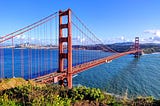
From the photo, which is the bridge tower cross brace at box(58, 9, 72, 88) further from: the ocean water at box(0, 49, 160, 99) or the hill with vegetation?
the hill with vegetation

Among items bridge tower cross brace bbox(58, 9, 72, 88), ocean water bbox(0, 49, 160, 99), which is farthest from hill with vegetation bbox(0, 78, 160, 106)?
bridge tower cross brace bbox(58, 9, 72, 88)

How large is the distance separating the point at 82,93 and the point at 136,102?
4.38 feet

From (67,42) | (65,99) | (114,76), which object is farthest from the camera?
(114,76)

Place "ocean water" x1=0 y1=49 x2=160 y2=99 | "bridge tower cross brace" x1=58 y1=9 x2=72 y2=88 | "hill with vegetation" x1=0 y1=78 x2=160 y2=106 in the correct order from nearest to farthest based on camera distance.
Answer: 1. "hill with vegetation" x1=0 y1=78 x2=160 y2=106
2. "bridge tower cross brace" x1=58 y1=9 x2=72 y2=88
3. "ocean water" x1=0 y1=49 x2=160 y2=99

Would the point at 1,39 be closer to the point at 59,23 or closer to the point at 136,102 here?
the point at 59,23

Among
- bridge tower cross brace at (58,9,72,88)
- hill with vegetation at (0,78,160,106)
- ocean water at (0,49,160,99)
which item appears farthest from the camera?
ocean water at (0,49,160,99)

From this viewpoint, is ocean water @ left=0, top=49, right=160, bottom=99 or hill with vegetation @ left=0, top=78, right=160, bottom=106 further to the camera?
ocean water @ left=0, top=49, right=160, bottom=99

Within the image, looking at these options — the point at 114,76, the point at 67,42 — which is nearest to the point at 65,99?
the point at 67,42

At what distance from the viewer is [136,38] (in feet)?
343

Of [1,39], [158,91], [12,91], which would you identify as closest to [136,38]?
[158,91]

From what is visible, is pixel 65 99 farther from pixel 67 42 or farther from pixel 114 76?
pixel 114 76

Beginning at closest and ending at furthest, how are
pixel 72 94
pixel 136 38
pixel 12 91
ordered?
pixel 72 94 → pixel 12 91 → pixel 136 38

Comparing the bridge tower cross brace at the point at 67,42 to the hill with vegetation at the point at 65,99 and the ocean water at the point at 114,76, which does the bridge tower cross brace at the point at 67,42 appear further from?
the hill with vegetation at the point at 65,99

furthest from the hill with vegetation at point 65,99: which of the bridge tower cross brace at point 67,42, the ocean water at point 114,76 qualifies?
the bridge tower cross brace at point 67,42
